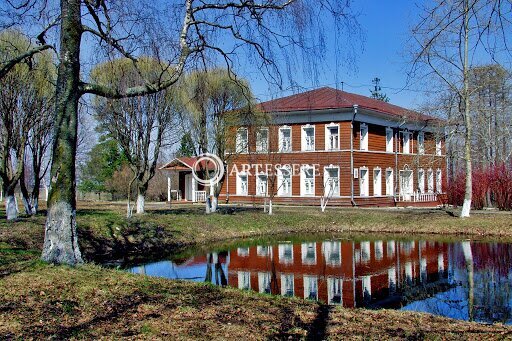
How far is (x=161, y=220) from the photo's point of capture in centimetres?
1917

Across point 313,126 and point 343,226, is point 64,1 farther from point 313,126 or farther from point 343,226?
point 313,126

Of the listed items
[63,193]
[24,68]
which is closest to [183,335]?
[63,193]

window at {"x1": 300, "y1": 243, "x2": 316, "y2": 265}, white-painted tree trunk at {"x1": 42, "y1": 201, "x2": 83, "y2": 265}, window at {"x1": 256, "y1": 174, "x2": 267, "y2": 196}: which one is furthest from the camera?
window at {"x1": 256, "y1": 174, "x2": 267, "y2": 196}

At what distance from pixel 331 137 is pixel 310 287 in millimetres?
21505

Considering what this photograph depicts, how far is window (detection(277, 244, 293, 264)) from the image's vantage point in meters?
13.8

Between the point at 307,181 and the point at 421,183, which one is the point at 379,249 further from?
the point at 421,183

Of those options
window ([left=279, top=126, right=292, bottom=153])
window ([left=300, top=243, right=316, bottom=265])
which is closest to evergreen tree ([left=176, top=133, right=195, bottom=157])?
window ([left=279, top=126, right=292, bottom=153])

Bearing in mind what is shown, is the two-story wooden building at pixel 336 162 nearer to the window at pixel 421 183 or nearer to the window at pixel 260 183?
the window at pixel 260 183

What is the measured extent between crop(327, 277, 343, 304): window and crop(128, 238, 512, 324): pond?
0.06 feet

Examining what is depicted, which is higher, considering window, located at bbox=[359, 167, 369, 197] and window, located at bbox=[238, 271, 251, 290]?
window, located at bbox=[359, 167, 369, 197]

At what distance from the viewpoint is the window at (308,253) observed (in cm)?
1359

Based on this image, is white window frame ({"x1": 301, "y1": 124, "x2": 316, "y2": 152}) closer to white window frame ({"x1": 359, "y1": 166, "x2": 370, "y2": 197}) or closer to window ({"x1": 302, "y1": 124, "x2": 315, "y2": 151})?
window ({"x1": 302, "y1": 124, "x2": 315, "y2": 151})

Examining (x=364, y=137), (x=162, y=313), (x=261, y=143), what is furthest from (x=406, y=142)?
(x=162, y=313)

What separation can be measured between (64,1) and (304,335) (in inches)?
265
